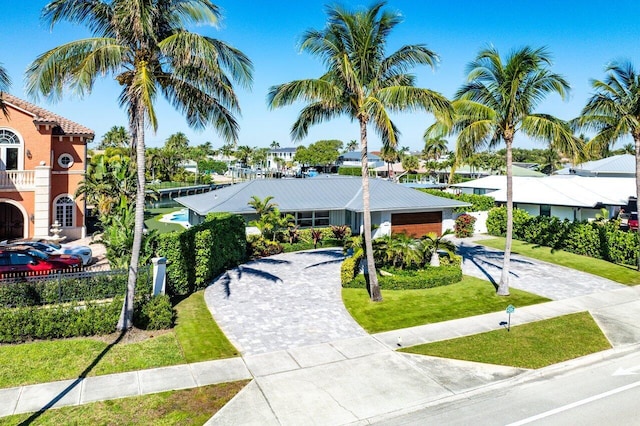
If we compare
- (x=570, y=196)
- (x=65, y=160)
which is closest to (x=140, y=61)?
(x=65, y=160)

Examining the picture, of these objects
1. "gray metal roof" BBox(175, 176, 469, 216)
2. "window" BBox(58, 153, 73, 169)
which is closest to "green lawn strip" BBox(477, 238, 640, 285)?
"gray metal roof" BBox(175, 176, 469, 216)

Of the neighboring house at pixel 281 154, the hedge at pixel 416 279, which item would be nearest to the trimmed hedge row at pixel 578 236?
the hedge at pixel 416 279

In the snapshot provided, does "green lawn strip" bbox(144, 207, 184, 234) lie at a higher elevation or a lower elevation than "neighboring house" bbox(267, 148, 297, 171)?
lower

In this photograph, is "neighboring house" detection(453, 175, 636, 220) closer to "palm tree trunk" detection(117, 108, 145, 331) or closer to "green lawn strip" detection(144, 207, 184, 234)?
"green lawn strip" detection(144, 207, 184, 234)

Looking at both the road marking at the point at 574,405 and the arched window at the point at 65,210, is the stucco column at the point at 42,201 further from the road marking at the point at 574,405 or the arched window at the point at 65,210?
the road marking at the point at 574,405

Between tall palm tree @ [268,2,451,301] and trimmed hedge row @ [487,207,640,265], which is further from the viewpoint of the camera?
trimmed hedge row @ [487,207,640,265]

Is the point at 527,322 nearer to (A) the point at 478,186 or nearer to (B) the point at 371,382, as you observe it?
(B) the point at 371,382

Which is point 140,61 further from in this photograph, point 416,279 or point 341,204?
point 341,204
